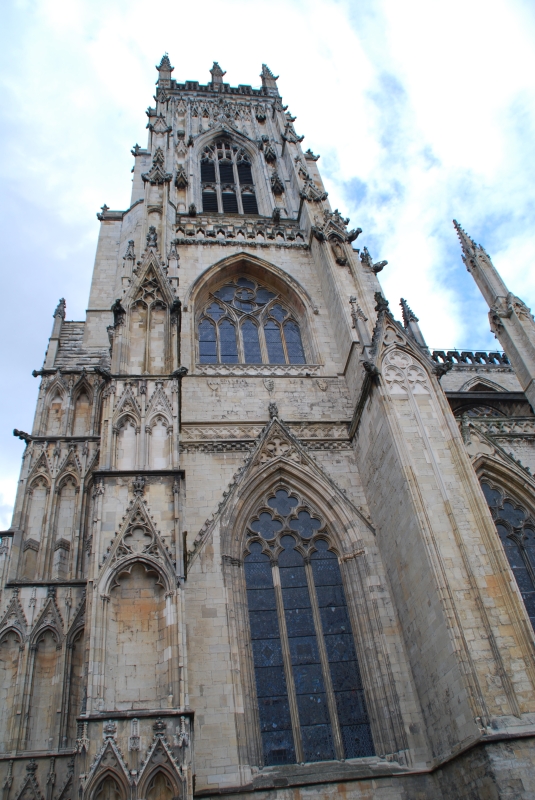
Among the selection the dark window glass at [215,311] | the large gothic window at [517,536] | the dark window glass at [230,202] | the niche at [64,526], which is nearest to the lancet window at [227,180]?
the dark window glass at [230,202]

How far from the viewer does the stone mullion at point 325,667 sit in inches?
361

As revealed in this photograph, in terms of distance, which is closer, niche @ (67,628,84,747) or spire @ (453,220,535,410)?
niche @ (67,628,84,747)

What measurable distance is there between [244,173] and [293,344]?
10.4 meters

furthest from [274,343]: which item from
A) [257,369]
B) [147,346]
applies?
[147,346]

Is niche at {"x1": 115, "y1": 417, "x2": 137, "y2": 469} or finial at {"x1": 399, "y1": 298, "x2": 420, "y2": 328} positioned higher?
finial at {"x1": 399, "y1": 298, "x2": 420, "y2": 328}

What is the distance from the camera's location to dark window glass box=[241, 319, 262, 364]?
14945 millimetres

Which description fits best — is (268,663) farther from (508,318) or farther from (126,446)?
(508,318)

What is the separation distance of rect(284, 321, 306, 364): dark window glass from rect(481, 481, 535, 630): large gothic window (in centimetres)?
525

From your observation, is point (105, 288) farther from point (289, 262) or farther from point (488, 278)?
point (488, 278)

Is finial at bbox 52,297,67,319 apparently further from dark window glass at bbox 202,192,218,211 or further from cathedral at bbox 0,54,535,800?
dark window glass at bbox 202,192,218,211

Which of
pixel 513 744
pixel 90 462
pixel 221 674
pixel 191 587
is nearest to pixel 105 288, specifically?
pixel 90 462

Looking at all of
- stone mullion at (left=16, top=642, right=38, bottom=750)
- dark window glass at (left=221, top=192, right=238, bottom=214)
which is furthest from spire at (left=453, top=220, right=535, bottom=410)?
stone mullion at (left=16, top=642, right=38, bottom=750)

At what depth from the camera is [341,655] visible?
33.0 feet

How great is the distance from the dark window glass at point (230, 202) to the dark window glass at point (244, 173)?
2.88 ft
